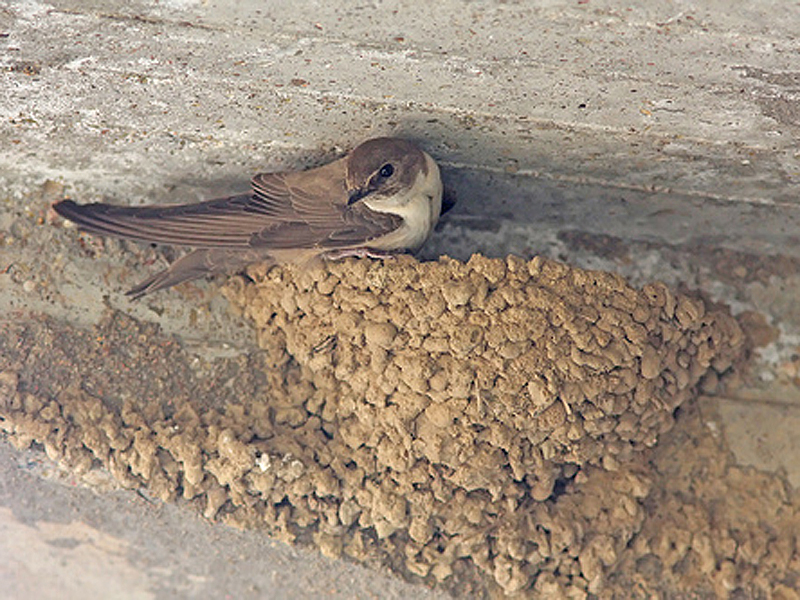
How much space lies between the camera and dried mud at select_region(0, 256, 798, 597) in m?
4.01

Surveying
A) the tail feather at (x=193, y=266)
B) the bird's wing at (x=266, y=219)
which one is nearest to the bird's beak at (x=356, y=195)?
the bird's wing at (x=266, y=219)

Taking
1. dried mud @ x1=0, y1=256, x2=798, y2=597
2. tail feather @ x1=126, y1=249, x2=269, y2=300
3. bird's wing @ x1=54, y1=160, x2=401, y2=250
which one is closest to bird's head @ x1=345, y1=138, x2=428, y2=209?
bird's wing @ x1=54, y1=160, x2=401, y2=250

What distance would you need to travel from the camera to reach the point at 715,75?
3.30 metres

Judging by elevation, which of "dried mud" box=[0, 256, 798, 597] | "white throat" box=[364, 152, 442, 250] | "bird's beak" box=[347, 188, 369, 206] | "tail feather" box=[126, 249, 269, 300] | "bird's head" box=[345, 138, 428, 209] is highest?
"bird's head" box=[345, 138, 428, 209]

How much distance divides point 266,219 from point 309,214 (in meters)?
0.18

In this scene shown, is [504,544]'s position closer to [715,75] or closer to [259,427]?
[259,427]

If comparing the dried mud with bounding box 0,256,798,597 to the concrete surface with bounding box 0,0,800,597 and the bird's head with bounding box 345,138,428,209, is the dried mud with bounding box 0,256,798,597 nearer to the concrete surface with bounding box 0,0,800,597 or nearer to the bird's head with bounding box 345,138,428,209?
the concrete surface with bounding box 0,0,800,597

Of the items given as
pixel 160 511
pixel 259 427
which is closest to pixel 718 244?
pixel 259 427

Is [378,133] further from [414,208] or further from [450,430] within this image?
[450,430]

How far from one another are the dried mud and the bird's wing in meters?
0.19

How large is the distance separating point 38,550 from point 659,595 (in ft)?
9.38

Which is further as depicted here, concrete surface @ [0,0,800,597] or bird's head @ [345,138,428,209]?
bird's head @ [345,138,428,209]

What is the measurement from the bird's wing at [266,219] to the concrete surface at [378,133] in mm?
186

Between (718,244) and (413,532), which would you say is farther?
(718,244)
